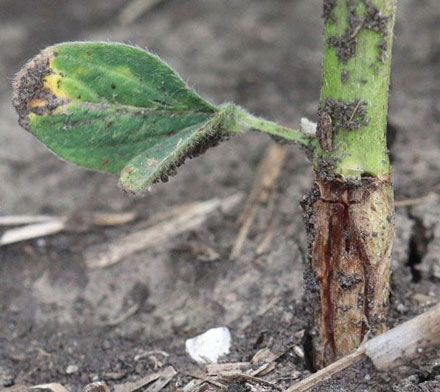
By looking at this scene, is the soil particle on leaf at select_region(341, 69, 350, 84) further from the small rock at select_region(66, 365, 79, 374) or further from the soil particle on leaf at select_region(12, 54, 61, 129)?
the small rock at select_region(66, 365, 79, 374)

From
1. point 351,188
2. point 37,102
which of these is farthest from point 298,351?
point 37,102

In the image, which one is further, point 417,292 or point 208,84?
point 208,84

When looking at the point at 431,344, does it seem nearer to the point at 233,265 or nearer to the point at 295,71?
the point at 233,265

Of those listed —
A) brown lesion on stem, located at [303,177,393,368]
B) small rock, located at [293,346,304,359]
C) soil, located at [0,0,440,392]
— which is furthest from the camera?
soil, located at [0,0,440,392]

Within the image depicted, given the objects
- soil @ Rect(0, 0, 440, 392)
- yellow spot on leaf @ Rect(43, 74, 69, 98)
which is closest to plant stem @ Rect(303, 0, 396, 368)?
soil @ Rect(0, 0, 440, 392)

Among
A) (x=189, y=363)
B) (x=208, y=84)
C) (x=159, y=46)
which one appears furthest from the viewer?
(x=159, y=46)

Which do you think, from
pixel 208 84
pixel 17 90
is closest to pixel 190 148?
pixel 17 90

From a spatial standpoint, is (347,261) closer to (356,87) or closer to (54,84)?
(356,87)
